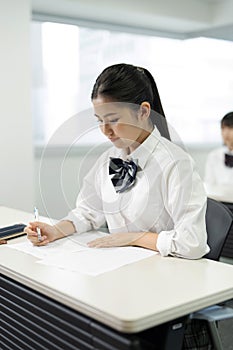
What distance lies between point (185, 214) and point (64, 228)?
541 millimetres

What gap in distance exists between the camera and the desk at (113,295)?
3.47 ft

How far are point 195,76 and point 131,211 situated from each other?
152 inches

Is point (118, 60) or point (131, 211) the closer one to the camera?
point (131, 211)

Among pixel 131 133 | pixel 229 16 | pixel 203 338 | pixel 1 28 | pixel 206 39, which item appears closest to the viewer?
pixel 203 338

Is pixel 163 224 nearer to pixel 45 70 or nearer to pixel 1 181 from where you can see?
pixel 1 181

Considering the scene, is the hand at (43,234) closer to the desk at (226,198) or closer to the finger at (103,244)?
the finger at (103,244)

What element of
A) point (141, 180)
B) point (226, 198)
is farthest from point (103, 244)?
point (226, 198)

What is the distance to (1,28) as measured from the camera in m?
3.25

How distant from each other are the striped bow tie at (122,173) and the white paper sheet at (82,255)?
235 mm

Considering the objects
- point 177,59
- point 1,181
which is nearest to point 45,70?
point 1,181

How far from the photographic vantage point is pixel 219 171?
404cm

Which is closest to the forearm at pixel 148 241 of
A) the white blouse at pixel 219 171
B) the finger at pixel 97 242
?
the finger at pixel 97 242

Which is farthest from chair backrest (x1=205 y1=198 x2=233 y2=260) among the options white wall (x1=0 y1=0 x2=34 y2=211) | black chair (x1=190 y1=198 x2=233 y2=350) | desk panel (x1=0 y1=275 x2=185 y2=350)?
white wall (x1=0 y1=0 x2=34 y2=211)

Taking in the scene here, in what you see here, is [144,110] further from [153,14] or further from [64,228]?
[153,14]
